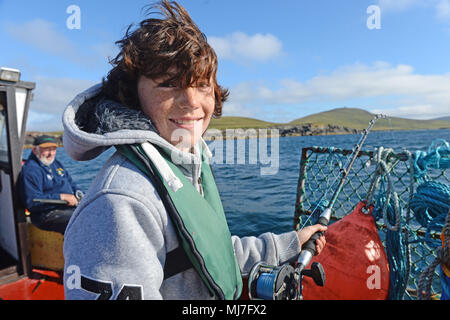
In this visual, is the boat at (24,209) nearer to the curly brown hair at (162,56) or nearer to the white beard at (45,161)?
the white beard at (45,161)

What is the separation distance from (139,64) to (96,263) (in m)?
0.83

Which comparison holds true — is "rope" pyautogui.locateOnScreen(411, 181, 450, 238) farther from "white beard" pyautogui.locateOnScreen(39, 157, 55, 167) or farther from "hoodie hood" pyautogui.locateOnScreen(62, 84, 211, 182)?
"white beard" pyautogui.locateOnScreen(39, 157, 55, 167)

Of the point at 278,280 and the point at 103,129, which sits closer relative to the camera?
the point at 103,129

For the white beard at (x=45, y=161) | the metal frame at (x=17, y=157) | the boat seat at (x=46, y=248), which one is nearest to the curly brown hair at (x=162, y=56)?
the metal frame at (x=17, y=157)

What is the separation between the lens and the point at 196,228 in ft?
3.81

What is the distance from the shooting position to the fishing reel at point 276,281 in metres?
1.47

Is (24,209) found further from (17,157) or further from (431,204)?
(431,204)

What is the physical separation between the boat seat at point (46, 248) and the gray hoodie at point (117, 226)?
3626 millimetres

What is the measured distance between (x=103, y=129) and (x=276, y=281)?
1.11 meters

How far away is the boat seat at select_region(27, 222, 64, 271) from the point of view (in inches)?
163

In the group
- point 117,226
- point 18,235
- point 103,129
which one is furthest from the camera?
point 18,235

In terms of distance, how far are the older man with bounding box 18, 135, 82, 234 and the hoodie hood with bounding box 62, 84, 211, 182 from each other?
3.33 metres

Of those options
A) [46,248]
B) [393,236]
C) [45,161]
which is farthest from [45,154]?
[393,236]

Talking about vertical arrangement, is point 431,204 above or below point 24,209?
above
